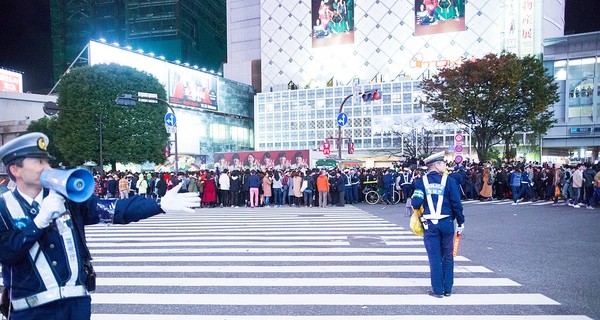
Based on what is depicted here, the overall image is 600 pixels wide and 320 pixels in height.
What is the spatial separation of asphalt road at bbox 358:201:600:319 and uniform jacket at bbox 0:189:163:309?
4.66 m

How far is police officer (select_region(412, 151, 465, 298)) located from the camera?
475 cm

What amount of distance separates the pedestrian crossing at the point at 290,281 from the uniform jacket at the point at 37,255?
223 centimetres

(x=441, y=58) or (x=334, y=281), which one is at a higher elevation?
(x=441, y=58)

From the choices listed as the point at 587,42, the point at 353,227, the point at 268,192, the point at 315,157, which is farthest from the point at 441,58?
the point at 353,227

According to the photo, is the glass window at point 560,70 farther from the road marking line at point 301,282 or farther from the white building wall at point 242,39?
the road marking line at point 301,282

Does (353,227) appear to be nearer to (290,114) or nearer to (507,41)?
(290,114)

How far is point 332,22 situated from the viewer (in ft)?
179

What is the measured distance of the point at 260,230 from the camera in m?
10.1

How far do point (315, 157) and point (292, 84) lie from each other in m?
24.9

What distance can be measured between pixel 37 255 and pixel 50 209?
407 millimetres

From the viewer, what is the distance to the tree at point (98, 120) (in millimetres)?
27641

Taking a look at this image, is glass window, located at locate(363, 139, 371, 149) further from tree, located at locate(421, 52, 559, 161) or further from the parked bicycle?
the parked bicycle

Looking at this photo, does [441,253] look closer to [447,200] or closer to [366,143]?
[447,200]

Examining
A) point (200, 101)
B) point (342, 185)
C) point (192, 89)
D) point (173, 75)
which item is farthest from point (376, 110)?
point (342, 185)
